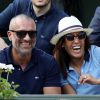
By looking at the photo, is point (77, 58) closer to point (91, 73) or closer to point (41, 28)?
point (91, 73)

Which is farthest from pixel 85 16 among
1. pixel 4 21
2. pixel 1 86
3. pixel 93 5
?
pixel 1 86

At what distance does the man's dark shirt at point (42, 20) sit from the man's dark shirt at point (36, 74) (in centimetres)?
62

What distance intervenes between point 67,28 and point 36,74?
1.92 ft

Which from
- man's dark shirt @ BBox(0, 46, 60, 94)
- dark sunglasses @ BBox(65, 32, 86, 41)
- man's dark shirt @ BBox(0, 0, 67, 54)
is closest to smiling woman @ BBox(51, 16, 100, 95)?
dark sunglasses @ BBox(65, 32, 86, 41)

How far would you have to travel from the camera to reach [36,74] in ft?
14.8

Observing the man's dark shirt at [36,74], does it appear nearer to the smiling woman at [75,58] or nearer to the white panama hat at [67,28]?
the smiling woman at [75,58]

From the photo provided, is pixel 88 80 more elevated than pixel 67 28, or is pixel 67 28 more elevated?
pixel 67 28

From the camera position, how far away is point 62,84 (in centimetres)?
460

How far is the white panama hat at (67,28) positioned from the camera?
4.69 metres

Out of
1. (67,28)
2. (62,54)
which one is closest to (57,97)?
(62,54)

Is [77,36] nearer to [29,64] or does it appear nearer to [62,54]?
[62,54]

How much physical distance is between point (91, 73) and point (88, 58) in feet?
0.56

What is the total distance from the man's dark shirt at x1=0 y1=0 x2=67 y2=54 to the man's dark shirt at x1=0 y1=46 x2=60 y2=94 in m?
0.62

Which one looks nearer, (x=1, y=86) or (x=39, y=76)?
(x=1, y=86)
